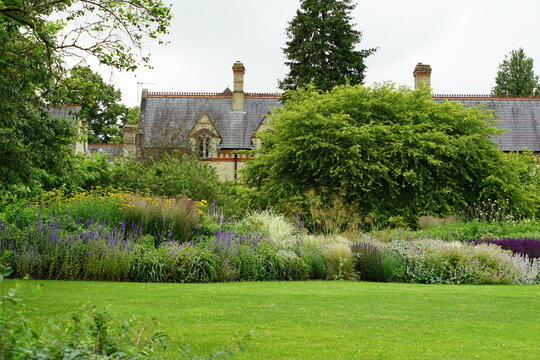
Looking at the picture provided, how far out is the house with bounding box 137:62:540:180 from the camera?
42.8 metres

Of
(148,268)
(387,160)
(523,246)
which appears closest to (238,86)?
(387,160)

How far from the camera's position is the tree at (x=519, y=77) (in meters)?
58.0

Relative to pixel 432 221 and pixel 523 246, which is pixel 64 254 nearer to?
pixel 523 246

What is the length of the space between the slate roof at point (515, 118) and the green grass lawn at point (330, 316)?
33.7 metres

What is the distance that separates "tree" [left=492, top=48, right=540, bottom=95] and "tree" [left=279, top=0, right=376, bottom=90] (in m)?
24.8

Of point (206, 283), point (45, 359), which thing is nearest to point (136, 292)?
point (206, 283)

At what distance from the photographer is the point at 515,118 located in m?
43.8

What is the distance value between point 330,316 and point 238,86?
3898 centimetres

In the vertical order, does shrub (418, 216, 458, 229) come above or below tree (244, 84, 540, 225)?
below

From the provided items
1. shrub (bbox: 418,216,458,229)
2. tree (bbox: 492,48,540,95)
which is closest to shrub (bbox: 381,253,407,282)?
shrub (bbox: 418,216,458,229)

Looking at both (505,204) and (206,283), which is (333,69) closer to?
(505,204)

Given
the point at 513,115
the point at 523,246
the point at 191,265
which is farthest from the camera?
the point at 513,115

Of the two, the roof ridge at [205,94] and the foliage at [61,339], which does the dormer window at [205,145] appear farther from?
the foliage at [61,339]

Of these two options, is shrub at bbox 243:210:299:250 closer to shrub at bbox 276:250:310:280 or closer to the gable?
shrub at bbox 276:250:310:280
